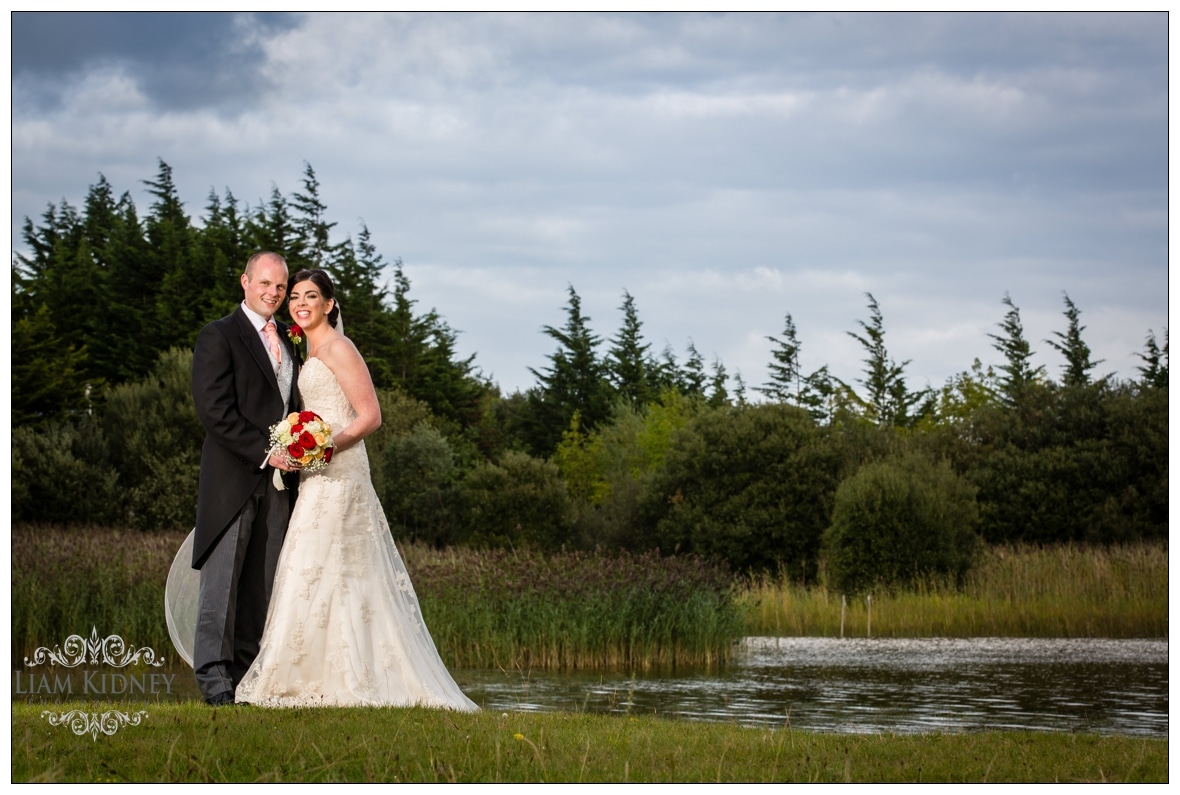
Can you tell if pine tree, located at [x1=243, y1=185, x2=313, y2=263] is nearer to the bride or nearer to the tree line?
the tree line

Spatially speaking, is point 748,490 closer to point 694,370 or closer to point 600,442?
point 600,442

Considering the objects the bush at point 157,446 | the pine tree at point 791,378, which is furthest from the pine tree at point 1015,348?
the bush at point 157,446

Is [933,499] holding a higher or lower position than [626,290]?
lower

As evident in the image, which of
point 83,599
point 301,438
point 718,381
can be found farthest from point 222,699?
point 718,381

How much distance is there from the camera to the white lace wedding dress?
6.80 m

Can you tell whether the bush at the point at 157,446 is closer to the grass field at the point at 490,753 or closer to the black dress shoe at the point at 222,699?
the black dress shoe at the point at 222,699

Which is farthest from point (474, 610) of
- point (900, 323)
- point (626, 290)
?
point (626, 290)

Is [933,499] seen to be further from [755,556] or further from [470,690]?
[470,690]

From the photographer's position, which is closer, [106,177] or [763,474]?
[763,474]

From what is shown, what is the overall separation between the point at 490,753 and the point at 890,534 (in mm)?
17701

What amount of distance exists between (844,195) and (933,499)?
12.2 meters

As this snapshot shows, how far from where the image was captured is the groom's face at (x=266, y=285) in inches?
277

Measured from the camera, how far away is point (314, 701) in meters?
6.76

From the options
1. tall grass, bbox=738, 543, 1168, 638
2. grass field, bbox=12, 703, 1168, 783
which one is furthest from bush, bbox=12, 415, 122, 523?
grass field, bbox=12, 703, 1168, 783
